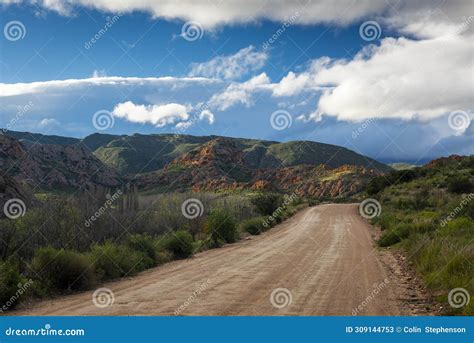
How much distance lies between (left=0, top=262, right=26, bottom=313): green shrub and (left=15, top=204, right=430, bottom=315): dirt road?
485 mm

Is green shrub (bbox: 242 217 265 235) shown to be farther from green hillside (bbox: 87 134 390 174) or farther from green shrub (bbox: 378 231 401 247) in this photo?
green hillside (bbox: 87 134 390 174)

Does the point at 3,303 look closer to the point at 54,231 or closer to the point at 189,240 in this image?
the point at 54,231

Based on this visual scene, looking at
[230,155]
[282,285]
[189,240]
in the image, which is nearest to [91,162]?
[230,155]

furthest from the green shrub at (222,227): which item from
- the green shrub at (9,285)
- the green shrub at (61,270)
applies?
the green shrub at (9,285)

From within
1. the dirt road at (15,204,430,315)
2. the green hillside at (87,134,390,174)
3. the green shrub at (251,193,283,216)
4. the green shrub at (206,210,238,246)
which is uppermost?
the green hillside at (87,134,390,174)

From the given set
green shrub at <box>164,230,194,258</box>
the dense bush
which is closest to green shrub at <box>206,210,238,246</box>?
green shrub at <box>164,230,194,258</box>

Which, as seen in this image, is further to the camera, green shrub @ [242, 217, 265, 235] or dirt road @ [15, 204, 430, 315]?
green shrub @ [242, 217, 265, 235]

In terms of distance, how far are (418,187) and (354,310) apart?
170 ft

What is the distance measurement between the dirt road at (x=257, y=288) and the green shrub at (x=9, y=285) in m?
0.49

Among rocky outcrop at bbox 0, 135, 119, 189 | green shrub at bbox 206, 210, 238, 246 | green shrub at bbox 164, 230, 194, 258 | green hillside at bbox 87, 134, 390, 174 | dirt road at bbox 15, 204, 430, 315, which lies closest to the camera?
dirt road at bbox 15, 204, 430, 315

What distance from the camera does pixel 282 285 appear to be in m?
12.4

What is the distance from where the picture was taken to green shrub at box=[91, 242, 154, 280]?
1398 cm

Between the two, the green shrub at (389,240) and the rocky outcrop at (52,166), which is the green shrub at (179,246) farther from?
the rocky outcrop at (52,166)

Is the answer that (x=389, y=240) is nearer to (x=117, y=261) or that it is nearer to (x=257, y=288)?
(x=257, y=288)
